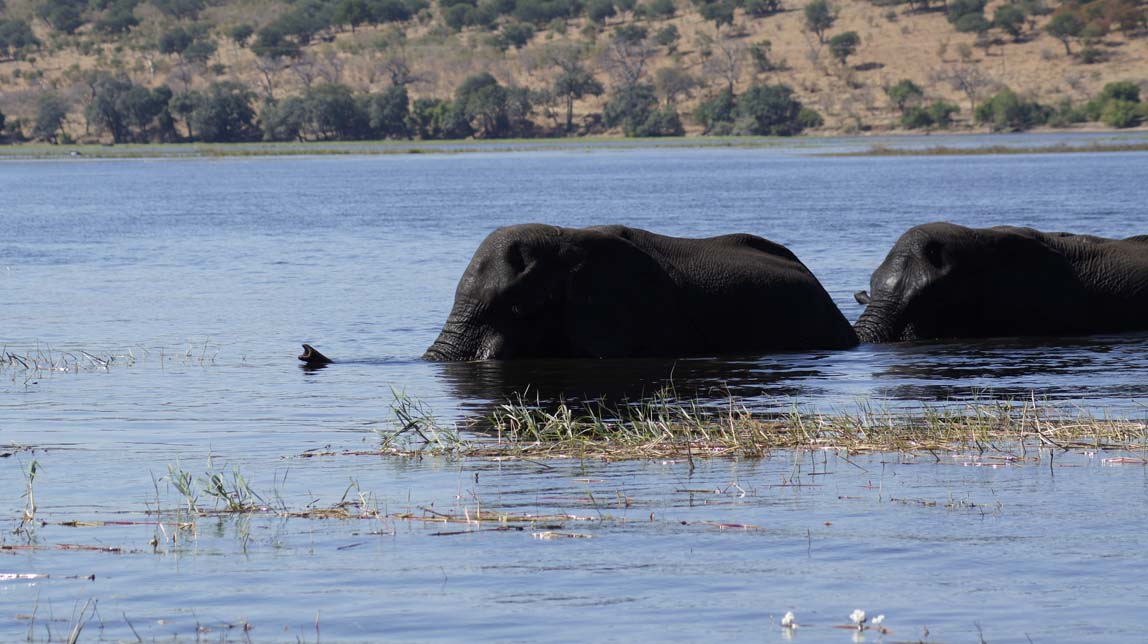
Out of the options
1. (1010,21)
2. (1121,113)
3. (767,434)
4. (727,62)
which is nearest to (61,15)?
(727,62)

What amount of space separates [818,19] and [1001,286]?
342 ft

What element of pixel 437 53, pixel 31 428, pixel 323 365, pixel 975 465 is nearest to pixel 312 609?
pixel 975 465

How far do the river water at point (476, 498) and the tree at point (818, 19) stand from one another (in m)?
94.4

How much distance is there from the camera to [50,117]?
363 ft

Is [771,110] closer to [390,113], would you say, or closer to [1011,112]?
[1011,112]

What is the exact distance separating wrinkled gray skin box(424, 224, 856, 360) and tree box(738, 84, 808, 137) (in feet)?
284

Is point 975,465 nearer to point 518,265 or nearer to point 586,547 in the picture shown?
point 586,547

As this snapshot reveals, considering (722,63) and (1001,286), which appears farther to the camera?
(722,63)

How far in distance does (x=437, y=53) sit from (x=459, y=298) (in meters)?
115

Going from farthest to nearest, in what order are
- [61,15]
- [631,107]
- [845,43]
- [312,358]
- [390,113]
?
[61,15]
[845,43]
[390,113]
[631,107]
[312,358]

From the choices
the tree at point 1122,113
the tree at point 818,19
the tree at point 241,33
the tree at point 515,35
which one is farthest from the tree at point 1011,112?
the tree at point 241,33

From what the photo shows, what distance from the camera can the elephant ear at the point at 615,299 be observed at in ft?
45.8

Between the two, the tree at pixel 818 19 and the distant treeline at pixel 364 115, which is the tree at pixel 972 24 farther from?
the distant treeline at pixel 364 115

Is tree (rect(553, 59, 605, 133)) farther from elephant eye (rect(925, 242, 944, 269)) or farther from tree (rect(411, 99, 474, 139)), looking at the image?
elephant eye (rect(925, 242, 944, 269))
